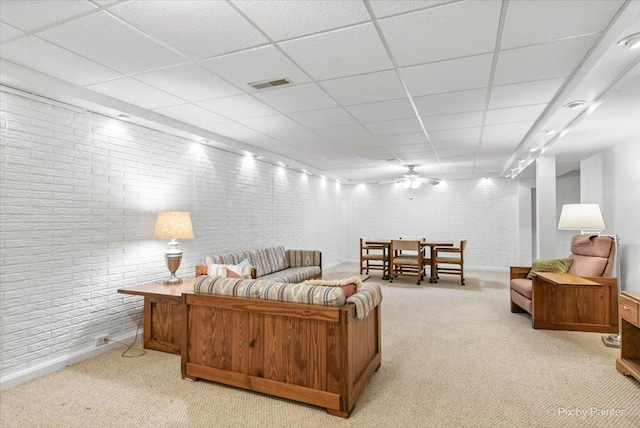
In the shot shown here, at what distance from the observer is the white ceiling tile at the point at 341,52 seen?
223cm

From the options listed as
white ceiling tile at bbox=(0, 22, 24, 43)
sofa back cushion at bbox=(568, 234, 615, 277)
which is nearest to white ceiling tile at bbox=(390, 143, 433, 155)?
sofa back cushion at bbox=(568, 234, 615, 277)

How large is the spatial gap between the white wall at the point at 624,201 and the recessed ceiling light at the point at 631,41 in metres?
2.69

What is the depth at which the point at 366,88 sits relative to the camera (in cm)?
312

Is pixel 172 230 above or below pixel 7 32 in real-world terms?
below

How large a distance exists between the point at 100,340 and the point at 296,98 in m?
3.11

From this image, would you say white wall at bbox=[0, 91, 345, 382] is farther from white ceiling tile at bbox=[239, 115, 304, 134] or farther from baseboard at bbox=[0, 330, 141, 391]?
white ceiling tile at bbox=[239, 115, 304, 134]

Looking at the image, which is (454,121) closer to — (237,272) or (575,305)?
(575,305)

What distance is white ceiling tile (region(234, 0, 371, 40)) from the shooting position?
1897 mm

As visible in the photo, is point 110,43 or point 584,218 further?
point 584,218

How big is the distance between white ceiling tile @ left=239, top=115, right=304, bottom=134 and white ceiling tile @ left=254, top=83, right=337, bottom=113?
12.9 inches

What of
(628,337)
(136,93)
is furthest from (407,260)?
(136,93)

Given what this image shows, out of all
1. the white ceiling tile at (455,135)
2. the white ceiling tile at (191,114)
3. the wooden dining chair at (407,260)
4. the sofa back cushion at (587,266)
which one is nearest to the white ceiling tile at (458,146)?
the white ceiling tile at (455,135)

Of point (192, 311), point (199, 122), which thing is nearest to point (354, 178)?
point (199, 122)

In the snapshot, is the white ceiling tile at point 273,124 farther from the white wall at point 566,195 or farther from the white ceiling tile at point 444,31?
the white wall at point 566,195
